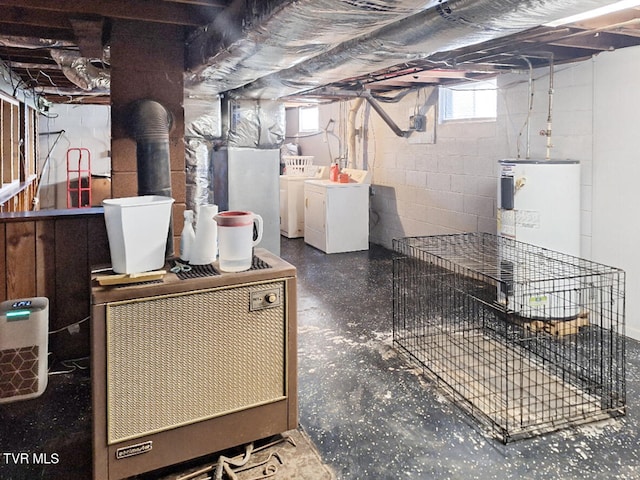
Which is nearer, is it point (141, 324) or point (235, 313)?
point (141, 324)

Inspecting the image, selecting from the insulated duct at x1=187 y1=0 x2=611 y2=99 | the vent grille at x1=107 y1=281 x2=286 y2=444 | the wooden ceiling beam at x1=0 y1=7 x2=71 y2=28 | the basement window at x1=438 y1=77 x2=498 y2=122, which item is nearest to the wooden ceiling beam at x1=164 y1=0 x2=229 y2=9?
the insulated duct at x1=187 y1=0 x2=611 y2=99

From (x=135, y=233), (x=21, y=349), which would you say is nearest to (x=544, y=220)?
(x=135, y=233)

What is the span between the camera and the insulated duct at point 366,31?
1489 mm

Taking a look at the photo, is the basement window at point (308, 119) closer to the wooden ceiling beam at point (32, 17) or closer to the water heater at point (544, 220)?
the water heater at point (544, 220)

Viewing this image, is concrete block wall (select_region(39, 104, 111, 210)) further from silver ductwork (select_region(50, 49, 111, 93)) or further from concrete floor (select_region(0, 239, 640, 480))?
concrete floor (select_region(0, 239, 640, 480))

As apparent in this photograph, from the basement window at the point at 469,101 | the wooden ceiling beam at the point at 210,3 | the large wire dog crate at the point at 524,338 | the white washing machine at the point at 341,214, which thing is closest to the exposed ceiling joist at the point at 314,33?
the wooden ceiling beam at the point at 210,3

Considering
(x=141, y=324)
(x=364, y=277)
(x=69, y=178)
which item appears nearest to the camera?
(x=141, y=324)

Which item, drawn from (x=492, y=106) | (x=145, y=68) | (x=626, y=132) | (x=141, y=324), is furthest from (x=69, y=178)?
(x=626, y=132)

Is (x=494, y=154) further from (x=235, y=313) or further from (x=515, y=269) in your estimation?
(x=235, y=313)

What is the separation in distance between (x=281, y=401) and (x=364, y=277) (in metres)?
2.81

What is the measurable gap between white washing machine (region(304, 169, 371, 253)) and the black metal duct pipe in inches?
139

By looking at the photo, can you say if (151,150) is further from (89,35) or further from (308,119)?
(308,119)

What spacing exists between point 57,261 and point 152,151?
929 millimetres

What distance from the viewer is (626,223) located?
3211mm
